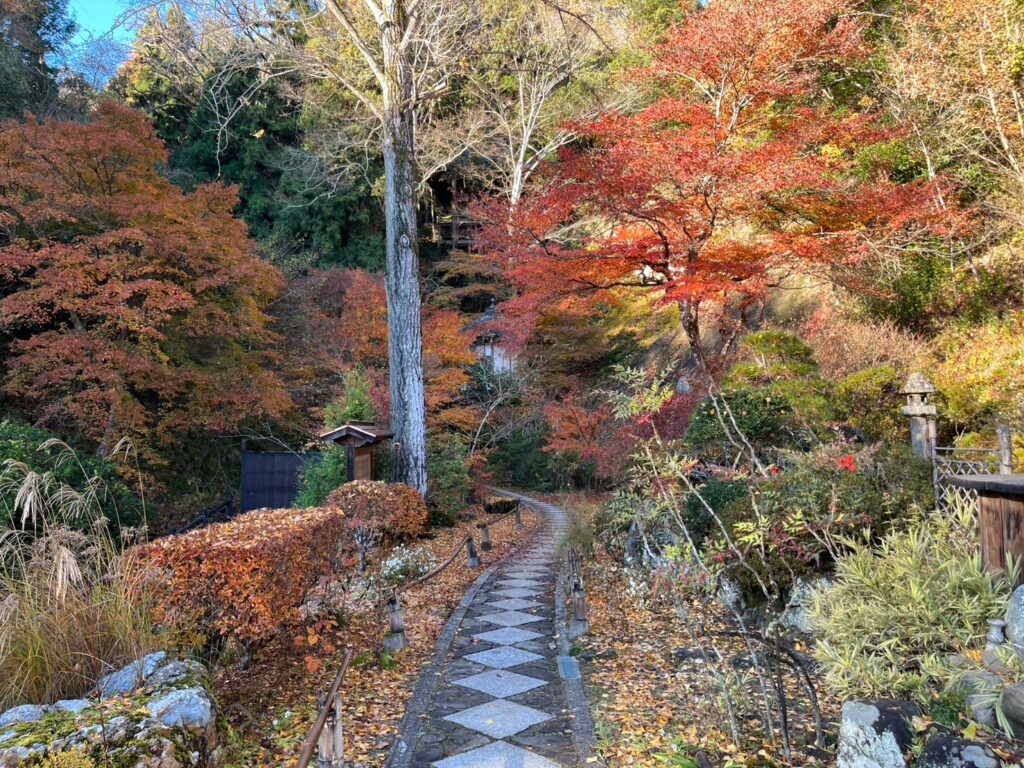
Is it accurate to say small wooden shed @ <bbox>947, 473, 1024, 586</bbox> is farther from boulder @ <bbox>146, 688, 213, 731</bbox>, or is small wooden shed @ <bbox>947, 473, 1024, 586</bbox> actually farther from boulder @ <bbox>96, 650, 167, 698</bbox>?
boulder @ <bbox>96, 650, 167, 698</bbox>

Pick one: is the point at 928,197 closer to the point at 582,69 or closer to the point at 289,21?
the point at 289,21

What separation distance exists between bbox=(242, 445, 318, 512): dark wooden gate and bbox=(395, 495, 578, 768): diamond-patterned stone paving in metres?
5.62

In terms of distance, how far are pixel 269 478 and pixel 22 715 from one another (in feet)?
28.0

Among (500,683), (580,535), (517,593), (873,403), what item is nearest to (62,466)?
(517,593)

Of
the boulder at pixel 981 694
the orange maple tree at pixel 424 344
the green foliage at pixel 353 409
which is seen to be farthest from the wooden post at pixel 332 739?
the orange maple tree at pixel 424 344

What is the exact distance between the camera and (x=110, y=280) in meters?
9.50

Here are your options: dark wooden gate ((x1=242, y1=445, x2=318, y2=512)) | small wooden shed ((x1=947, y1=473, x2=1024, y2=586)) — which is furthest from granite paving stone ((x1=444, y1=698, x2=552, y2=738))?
dark wooden gate ((x1=242, y1=445, x2=318, y2=512))

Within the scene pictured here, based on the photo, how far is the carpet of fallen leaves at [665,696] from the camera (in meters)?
3.12

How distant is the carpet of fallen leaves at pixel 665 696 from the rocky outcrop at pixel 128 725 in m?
1.84

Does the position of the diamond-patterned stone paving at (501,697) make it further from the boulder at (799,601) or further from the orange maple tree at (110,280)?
the orange maple tree at (110,280)

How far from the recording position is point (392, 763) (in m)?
3.17

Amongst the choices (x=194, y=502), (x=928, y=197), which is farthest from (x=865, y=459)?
(x=194, y=502)

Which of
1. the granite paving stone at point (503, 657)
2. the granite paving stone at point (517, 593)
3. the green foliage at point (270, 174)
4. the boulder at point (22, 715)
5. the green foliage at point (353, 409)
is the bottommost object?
the granite paving stone at point (517, 593)

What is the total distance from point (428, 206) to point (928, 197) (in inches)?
618
